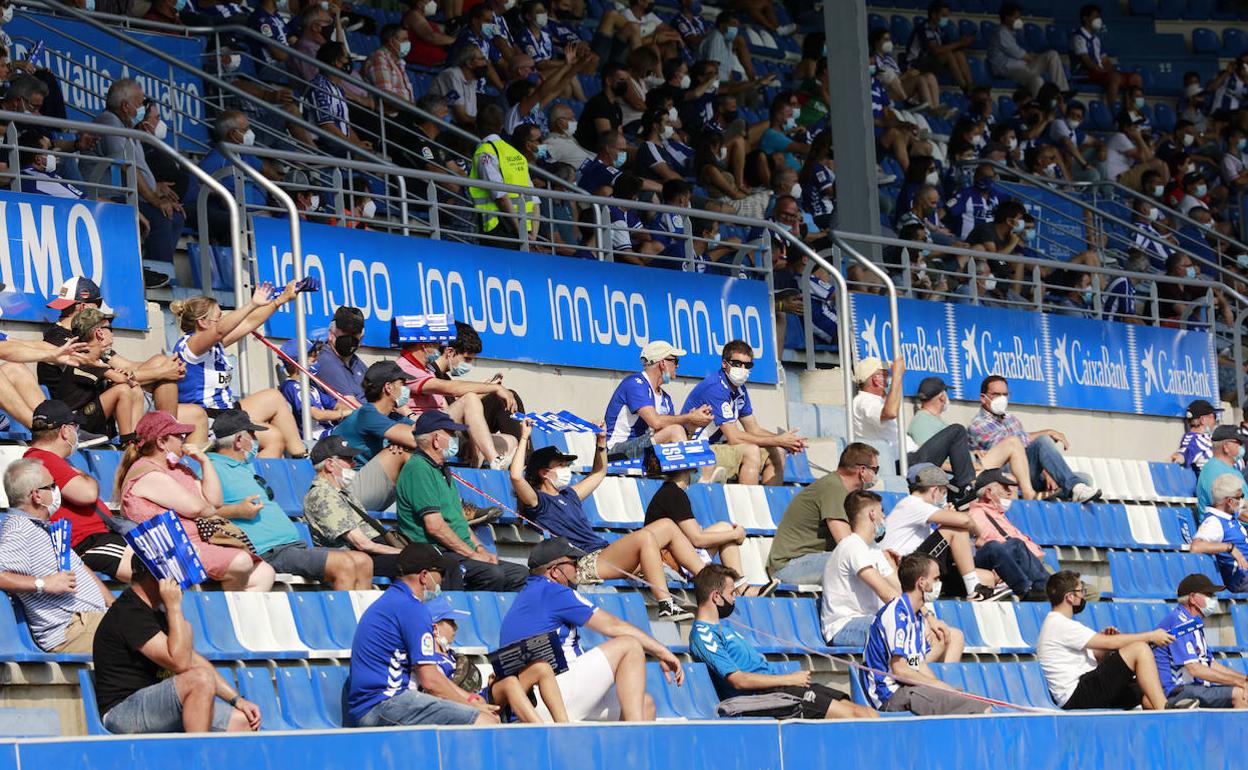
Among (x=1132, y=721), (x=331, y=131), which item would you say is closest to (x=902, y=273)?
(x=331, y=131)

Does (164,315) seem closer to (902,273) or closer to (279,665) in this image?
(279,665)

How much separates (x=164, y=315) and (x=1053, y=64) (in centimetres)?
1327

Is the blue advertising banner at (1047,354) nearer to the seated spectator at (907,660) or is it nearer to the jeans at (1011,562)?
the jeans at (1011,562)

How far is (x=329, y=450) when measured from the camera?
32.6 ft

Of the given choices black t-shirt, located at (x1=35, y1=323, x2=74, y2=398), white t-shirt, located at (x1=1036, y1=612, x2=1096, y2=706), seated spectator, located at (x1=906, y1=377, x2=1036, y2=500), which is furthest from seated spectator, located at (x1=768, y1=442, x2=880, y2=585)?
black t-shirt, located at (x1=35, y1=323, x2=74, y2=398)

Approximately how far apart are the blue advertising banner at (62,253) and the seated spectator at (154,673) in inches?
134

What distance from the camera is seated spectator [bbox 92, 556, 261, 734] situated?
7.53 metres

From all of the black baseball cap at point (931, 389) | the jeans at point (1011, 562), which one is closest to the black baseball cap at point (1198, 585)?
the jeans at point (1011, 562)

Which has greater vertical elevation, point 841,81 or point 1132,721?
point 841,81

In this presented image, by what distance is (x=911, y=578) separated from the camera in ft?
34.7

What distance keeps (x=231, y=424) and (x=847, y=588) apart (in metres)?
3.17

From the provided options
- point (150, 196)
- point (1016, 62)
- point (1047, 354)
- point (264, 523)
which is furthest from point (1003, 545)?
point (1016, 62)

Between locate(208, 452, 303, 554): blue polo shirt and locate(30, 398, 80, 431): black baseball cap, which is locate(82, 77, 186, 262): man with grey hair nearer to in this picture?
locate(208, 452, 303, 554): blue polo shirt

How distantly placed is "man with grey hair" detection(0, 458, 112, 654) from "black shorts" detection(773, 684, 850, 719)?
303 centimetres
